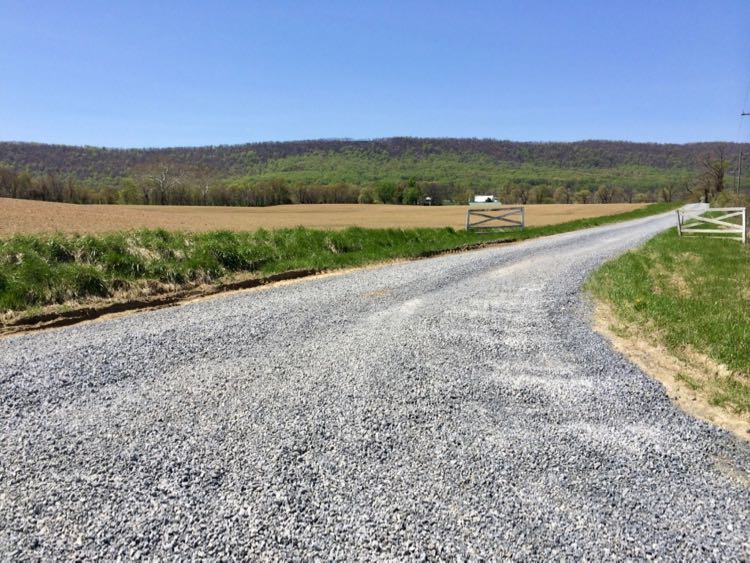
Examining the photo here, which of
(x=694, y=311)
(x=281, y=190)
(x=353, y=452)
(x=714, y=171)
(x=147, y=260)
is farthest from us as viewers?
(x=281, y=190)

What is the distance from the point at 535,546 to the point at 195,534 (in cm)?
204

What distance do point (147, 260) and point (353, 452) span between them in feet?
31.9

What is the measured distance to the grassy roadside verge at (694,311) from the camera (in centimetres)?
541

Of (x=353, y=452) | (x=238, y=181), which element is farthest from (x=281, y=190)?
(x=353, y=452)

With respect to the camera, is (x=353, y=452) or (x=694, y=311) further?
(x=694, y=311)

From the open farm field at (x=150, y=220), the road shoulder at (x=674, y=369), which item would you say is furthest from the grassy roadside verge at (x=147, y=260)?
the road shoulder at (x=674, y=369)

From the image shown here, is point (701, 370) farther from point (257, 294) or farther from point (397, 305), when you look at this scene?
point (257, 294)

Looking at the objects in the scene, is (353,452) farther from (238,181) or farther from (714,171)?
(238,181)

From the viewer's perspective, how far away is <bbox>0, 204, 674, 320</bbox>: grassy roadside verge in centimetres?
938

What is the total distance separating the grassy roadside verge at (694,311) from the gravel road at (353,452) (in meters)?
0.70

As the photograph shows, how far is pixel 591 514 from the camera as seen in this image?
3.15 meters

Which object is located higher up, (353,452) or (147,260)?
(147,260)

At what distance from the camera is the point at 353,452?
387cm

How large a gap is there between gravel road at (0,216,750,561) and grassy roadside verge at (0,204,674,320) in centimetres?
274
